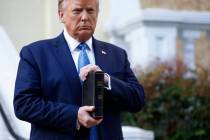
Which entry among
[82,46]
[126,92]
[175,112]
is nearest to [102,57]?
[82,46]

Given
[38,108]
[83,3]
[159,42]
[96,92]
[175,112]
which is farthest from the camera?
[159,42]

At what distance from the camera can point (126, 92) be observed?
418cm

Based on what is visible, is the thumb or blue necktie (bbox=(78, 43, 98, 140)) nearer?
the thumb

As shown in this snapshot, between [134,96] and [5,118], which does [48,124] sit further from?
[5,118]

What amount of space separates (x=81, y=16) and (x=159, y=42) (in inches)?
250

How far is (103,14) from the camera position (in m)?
10.5

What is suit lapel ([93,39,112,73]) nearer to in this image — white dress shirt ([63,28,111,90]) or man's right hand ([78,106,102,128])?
white dress shirt ([63,28,111,90])

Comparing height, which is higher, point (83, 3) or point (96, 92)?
point (83, 3)

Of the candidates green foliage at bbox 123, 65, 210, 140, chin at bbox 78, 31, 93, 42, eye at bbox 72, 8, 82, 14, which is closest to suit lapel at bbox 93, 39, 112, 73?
chin at bbox 78, 31, 93, 42

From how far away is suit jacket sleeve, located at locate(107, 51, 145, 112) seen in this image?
4.13 meters

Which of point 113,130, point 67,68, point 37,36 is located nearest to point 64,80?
point 67,68

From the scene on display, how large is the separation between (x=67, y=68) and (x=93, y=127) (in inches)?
12.2

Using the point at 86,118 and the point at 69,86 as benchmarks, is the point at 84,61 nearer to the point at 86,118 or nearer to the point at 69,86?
the point at 69,86

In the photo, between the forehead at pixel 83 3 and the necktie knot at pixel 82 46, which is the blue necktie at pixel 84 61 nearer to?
the necktie knot at pixel 82 46
